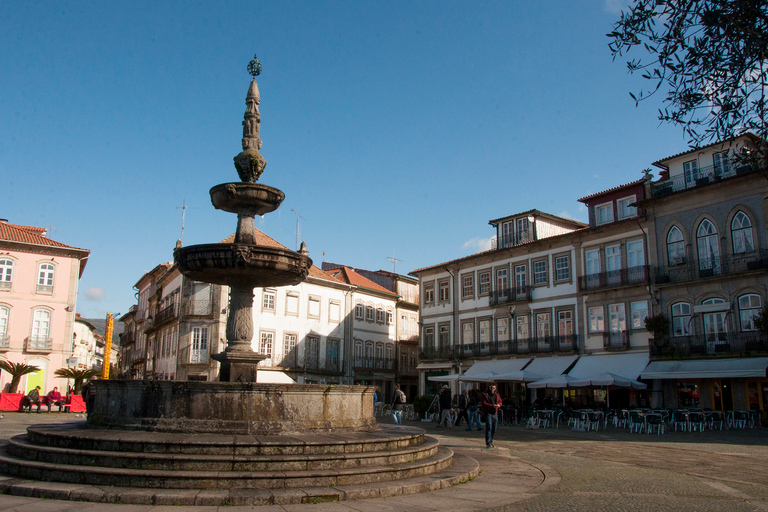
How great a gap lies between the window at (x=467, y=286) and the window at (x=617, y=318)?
9.68m

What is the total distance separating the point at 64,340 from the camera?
3769cm

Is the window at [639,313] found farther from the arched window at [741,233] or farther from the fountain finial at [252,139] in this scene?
the fountain finial at [252,139]

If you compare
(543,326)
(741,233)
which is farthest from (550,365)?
(741,233)

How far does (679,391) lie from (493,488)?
2218cm

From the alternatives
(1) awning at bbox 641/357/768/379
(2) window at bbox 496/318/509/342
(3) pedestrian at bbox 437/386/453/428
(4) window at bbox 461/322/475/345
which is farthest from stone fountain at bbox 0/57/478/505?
(4) window at bbox 461/322/475/345

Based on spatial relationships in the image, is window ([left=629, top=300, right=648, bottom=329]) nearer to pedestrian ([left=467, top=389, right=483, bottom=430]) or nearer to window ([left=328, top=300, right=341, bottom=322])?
pedestrian ([left=467, top=389, right=483, bottom=430])

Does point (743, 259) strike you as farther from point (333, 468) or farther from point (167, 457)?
point (167, 457)

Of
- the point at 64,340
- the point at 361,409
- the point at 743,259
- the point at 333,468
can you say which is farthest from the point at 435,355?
the point at 333,468

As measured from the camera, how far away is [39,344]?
121 feet

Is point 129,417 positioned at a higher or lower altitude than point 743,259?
lower

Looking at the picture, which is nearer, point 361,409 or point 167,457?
point 167,457

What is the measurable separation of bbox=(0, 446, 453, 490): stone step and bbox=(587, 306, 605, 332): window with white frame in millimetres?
24895

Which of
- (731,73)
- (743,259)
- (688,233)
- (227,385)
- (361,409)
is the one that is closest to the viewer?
(731,73)

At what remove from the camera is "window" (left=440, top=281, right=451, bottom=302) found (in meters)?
39.8
